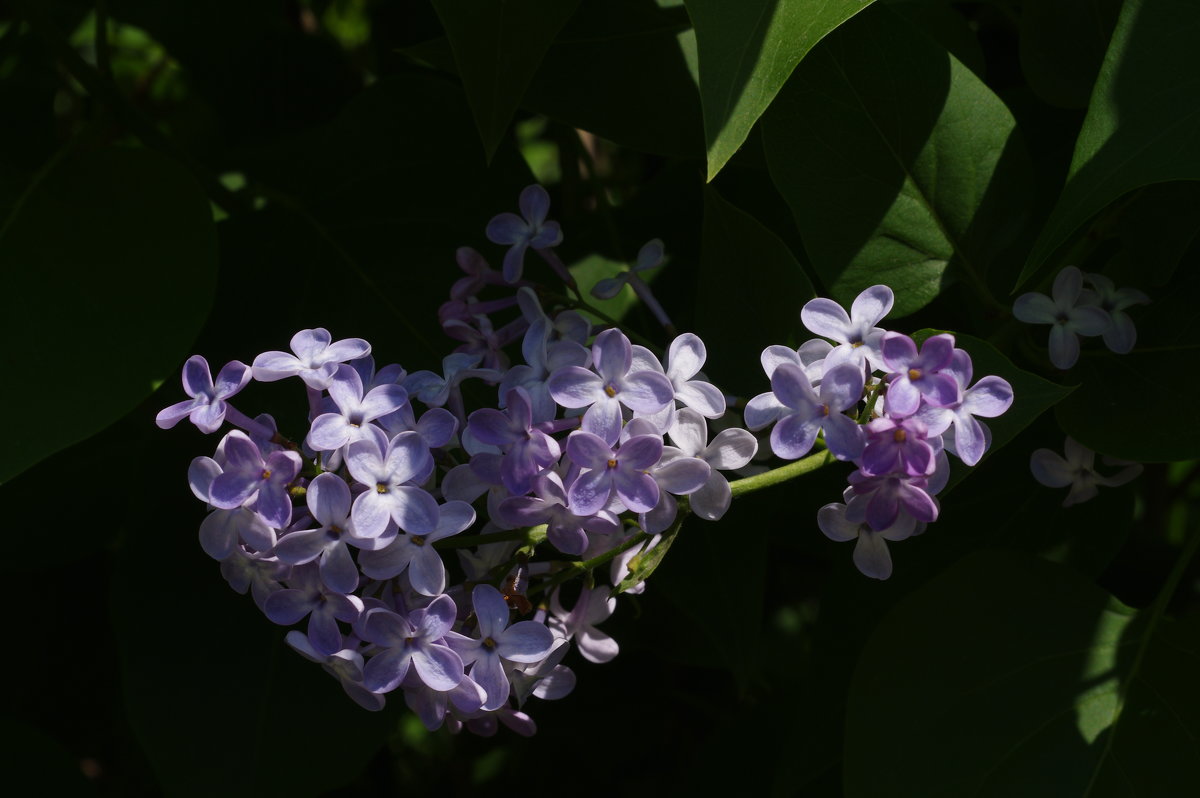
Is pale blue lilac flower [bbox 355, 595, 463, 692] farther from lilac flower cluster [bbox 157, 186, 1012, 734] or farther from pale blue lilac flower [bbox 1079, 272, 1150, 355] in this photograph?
pale blue lilac flower [bbox 1079, 272, 1150, 355]

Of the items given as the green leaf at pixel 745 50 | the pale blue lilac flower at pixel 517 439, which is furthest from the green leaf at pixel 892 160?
the pale blue lilac flower at pixel 517 439

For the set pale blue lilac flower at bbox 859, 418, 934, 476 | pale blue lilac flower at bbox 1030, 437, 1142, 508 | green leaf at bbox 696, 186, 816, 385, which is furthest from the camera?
pale blue lilac flower at bbox 1030, 437, 1142, 508

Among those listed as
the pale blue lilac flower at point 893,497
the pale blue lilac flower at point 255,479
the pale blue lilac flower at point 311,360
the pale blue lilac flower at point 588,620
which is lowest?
the pale blue lilac flower at point 588,620

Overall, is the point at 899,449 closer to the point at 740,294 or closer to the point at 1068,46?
the point at 740,294

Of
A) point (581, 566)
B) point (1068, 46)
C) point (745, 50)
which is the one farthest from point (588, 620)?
point (1068, 46)

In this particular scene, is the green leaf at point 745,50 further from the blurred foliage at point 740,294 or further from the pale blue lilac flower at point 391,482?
the pale blue lilac flower at point 391,482

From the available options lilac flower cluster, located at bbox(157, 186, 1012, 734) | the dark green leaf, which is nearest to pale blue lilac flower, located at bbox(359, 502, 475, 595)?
lilac flower cluster, located at bbox(157, 186, 1012, 734)

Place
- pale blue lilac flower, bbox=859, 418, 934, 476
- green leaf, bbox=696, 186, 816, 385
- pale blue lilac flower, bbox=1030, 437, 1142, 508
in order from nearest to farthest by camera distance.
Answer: pale blue lilac flower, bbox=859, 418, 934, 476 → green leaf, bbox=696, 186, 816, 385 → pale blue lilac flower, bbox=1030, 437, 1142, 508
